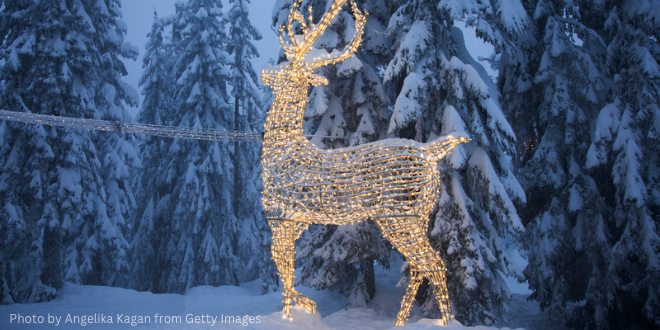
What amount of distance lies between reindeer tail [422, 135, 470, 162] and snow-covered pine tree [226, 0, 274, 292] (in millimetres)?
10117

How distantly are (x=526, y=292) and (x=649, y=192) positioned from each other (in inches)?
199

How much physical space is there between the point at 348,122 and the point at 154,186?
8.75m

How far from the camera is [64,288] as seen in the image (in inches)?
380

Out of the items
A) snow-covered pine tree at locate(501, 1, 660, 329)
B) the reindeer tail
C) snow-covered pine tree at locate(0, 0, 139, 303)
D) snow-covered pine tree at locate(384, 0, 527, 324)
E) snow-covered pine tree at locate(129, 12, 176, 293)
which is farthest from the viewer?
snow-covered pine tree at locate(129, 12, 176, 293)

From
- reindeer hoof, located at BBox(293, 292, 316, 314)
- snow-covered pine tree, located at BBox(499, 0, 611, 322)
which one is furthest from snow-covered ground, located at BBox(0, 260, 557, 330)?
snow-covered pine tree, located at BBox(499, 0, 611, 322)

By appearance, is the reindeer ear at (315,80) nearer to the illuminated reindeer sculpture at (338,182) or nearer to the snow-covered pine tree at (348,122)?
the illuminated reindeer sculpture at (338,182)

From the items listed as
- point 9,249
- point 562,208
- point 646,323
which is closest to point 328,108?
point 562,208

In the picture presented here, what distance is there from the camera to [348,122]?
8.46 meters

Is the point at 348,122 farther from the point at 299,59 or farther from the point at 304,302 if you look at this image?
the point at 304,302

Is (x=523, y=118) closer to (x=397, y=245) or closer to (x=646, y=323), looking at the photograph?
(x=646, y=323)

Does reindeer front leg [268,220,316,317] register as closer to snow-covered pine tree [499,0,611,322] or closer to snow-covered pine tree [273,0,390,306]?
snow-covered pine tree [273,0,390,306]

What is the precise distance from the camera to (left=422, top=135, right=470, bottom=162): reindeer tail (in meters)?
4.54

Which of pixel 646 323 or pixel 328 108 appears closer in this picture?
pixel 646 323

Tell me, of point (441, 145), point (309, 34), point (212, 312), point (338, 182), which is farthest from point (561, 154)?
point (212, 312)
